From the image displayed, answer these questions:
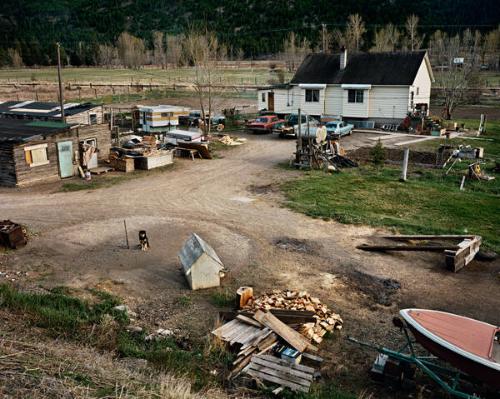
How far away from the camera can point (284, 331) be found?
9.86m

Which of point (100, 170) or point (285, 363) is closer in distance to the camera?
point (285, 363)

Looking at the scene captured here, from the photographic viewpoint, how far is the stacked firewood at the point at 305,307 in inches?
399

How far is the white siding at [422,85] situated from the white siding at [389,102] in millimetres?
1139

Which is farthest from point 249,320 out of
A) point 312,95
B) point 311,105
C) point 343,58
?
point 343,58

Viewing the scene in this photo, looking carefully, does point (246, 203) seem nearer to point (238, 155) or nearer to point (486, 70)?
point (238, 155)

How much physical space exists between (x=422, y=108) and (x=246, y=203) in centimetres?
2664

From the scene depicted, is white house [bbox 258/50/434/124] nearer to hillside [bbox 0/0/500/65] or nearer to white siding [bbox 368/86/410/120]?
white siding [bbox 368/86/410/120]

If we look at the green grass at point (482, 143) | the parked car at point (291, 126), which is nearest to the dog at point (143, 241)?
the parked car at point (291, 126)

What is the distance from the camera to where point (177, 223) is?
57.3 feet

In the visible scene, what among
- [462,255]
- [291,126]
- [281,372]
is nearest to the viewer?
[281,372]

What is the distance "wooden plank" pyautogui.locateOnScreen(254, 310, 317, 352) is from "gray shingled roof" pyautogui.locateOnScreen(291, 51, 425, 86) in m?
32.3

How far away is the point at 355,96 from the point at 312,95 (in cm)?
391

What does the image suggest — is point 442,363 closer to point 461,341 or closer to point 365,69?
point 461,341

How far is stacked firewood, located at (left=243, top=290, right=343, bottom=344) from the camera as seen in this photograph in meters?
10.1
